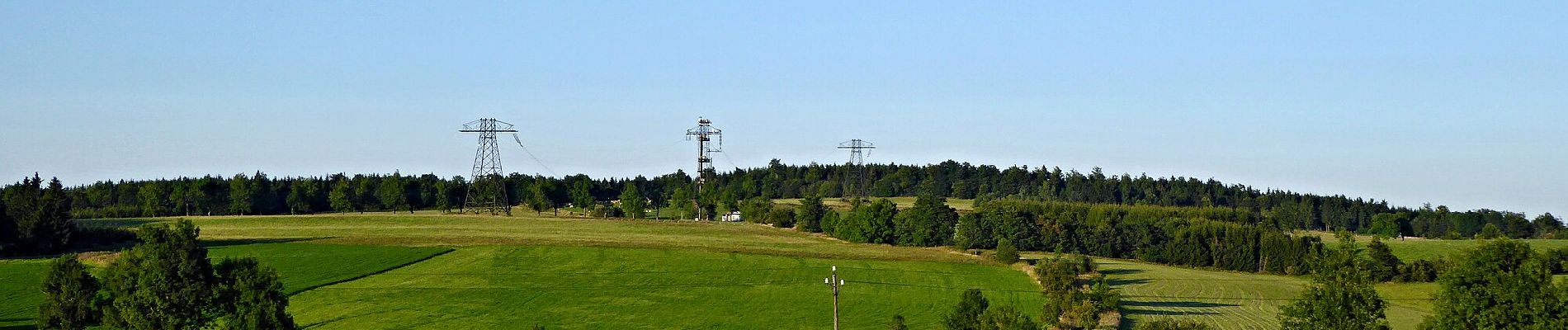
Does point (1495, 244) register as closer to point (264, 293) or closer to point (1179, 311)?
point (1179, 311)

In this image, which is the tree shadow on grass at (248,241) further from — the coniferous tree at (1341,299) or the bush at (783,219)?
the coniferous tree at (1341,299)

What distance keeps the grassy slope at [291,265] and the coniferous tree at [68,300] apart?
4.52 m

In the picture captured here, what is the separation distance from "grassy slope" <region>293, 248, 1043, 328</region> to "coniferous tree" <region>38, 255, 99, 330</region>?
9.25 m

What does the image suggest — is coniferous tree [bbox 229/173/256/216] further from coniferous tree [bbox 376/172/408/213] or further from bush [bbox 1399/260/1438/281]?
bush [bbox 1399/260/1438/281]

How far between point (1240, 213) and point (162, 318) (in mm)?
120053

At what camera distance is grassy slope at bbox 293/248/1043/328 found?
6656 cm

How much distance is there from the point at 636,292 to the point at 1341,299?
1699 inches

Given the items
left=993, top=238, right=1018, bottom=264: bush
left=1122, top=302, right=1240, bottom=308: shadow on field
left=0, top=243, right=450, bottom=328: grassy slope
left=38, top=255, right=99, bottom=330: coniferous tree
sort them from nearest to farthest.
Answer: left=38, top=255, right=99, bottom=330: coniferous tree
left=0, top=243, right=450, bottom=328: grassy slope
left=1122, top=302, right=1240, bottom=308: shadow on field
left=993, top=238, right=1018, bottom=264: bush

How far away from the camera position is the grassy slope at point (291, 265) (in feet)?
227

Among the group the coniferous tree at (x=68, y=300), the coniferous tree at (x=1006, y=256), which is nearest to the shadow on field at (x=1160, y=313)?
the coniferous tree at (x=1006, y=256)

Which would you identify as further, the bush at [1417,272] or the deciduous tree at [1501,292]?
the bush at [1417,272]

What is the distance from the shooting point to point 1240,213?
14625 cm

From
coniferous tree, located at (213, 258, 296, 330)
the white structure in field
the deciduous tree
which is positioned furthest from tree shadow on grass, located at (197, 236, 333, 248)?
the deciduous tree

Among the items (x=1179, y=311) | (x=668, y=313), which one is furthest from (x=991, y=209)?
(x=668, y=313)
